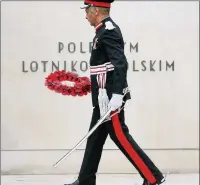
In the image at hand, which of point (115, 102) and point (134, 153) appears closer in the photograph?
point (115, 102)

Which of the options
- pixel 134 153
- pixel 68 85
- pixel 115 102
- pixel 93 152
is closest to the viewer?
pixel 115 102

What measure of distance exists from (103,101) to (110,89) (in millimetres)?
116

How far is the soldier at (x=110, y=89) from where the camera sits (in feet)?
19.2

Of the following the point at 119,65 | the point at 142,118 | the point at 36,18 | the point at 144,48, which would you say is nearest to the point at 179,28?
the point at 144,48

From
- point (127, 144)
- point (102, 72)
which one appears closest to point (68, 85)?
point (102, 72)

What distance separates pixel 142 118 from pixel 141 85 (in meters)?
0.37

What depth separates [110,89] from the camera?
5.98m

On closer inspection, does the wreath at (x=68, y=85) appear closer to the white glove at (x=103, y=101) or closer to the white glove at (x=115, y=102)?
the white glove at (x=103, y=101)

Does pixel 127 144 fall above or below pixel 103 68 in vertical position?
below

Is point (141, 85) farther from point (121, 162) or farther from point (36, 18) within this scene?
point (36, 18)

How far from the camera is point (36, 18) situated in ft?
26.3

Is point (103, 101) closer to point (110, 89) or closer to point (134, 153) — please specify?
point (110, 89)

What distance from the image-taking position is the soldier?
5.85 metres

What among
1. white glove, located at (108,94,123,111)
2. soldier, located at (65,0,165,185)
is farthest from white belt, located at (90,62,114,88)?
white glove, located at (108,94,123,111)
